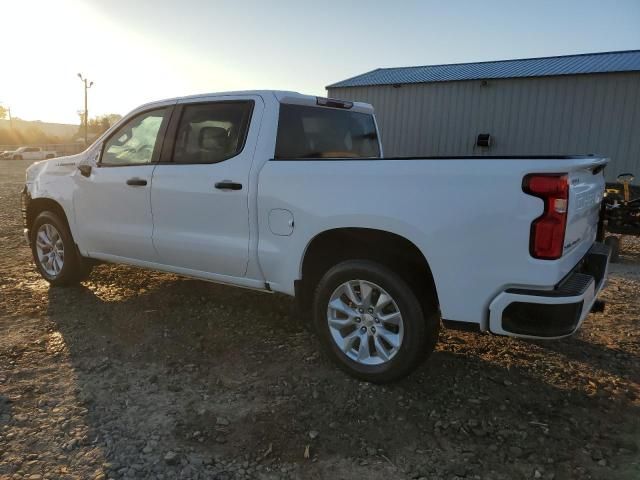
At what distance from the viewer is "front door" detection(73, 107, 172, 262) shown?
14.1 feet

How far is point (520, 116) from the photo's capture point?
15.1m

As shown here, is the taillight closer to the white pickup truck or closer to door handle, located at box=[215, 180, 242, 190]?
the white pickup truck

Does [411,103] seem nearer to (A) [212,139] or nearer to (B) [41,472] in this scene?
(A) [212,139]

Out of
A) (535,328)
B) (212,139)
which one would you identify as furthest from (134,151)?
(535,328)

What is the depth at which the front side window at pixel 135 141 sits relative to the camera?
435cm

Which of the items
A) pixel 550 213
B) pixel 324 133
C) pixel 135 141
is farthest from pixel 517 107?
pixel 550 213

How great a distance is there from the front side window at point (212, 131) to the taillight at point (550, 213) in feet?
6.96

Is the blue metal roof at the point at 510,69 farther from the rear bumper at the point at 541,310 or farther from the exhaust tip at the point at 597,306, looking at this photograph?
the rear bumper at the point at 541,310

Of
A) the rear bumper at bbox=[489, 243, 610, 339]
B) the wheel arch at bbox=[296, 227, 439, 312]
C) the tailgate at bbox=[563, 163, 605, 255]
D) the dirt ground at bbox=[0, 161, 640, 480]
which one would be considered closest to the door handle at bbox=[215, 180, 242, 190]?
the wheel arch at bbox=[296, 227, 439, 312]

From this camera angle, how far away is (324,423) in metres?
2.89

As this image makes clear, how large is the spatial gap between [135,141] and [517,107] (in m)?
13.4

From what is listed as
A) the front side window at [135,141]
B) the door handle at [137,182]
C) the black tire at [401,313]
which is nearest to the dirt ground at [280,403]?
the black tire at [401,313]

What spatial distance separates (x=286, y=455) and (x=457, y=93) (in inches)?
596

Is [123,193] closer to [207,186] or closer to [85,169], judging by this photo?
[85,169]
